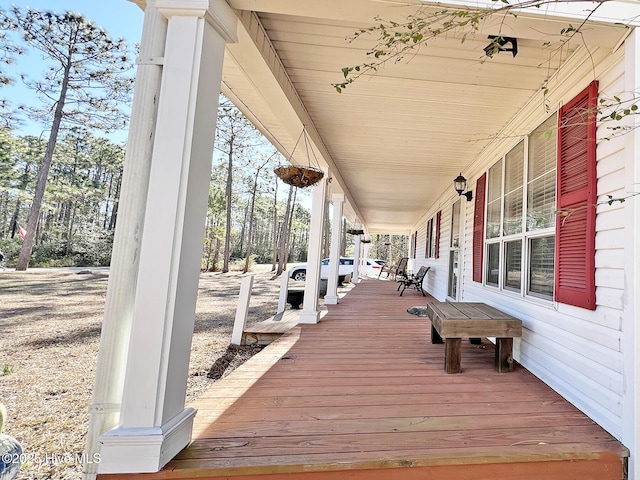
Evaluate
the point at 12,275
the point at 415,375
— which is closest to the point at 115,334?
the point at 415,375

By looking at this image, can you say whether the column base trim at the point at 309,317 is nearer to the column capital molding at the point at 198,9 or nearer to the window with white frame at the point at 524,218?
the window with white frame at the point at 524,218

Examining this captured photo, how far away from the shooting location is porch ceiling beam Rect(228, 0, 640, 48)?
1.51 m

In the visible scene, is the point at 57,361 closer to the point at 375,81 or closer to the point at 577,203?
the point at 375,81

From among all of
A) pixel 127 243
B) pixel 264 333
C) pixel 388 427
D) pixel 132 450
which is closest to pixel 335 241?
pixel 264 333

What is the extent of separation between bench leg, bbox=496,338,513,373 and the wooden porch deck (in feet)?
0.21

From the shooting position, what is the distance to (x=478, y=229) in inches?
157

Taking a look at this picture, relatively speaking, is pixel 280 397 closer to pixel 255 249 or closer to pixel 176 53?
pixel 176 53

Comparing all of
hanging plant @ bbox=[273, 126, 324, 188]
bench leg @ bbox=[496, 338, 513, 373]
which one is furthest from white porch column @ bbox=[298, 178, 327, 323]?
bench leg @ bbox=[496, 338, 513, 373]

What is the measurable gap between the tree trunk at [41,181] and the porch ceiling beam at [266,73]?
13.9m

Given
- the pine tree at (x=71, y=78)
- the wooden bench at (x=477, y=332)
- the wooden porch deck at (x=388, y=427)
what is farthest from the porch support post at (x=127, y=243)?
the pine tree at (x=71, y=78)

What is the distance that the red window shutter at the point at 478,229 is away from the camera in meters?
3.83

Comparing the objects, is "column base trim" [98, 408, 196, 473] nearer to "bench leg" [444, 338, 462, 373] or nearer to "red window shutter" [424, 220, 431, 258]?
"bench leg" [444, 338, 462, 373]

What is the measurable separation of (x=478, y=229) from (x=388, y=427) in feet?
10.6

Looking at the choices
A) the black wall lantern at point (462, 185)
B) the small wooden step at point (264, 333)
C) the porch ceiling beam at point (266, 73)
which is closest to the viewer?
the porch ceiling beam at point (266, 73)
